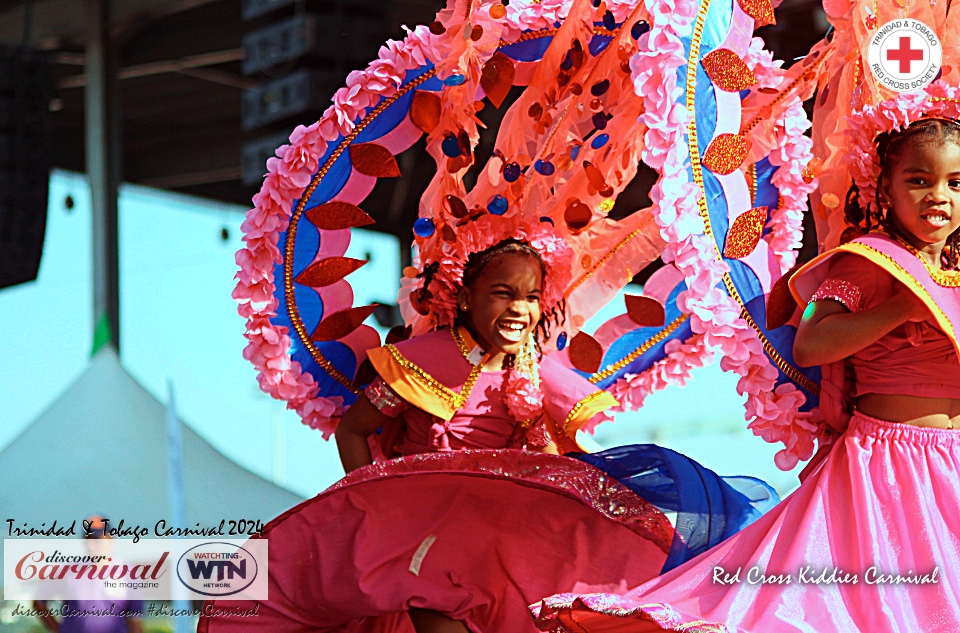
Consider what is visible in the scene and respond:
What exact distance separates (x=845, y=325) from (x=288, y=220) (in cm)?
164

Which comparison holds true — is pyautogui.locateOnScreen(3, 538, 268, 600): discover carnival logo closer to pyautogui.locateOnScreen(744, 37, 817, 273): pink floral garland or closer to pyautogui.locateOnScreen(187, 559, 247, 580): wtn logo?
pyautogui.locateOnScreen(187, 559, 247, 580): wtn logo

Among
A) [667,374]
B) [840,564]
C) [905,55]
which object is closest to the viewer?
[840,564]

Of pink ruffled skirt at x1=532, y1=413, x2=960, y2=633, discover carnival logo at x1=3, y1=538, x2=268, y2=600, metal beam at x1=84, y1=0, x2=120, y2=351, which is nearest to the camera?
pink ruffled skirt at x1=532, y1=413, x2=960, y2=633

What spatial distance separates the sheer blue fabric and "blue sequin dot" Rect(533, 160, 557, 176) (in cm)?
90

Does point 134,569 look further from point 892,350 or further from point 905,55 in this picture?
point 905,55

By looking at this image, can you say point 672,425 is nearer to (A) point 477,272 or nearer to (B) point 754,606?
(A) point 477,272

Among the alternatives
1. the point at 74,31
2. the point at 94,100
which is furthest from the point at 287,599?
the point at 74,31

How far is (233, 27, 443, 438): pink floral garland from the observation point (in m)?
3.42

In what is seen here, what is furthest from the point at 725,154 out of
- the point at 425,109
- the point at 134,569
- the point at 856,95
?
the point at 134,569

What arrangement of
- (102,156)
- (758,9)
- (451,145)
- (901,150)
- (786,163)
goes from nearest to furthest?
(901,150)
(758,9)
(786,163)
(451,145)
(102,156)

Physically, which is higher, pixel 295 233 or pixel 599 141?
pixel 599 141

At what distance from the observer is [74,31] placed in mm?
8305

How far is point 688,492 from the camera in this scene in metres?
2.82

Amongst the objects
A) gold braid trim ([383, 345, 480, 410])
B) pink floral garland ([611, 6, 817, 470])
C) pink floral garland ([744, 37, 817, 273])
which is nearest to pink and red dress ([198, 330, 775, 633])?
pink floral garland ([611, 6, 817, 470])
